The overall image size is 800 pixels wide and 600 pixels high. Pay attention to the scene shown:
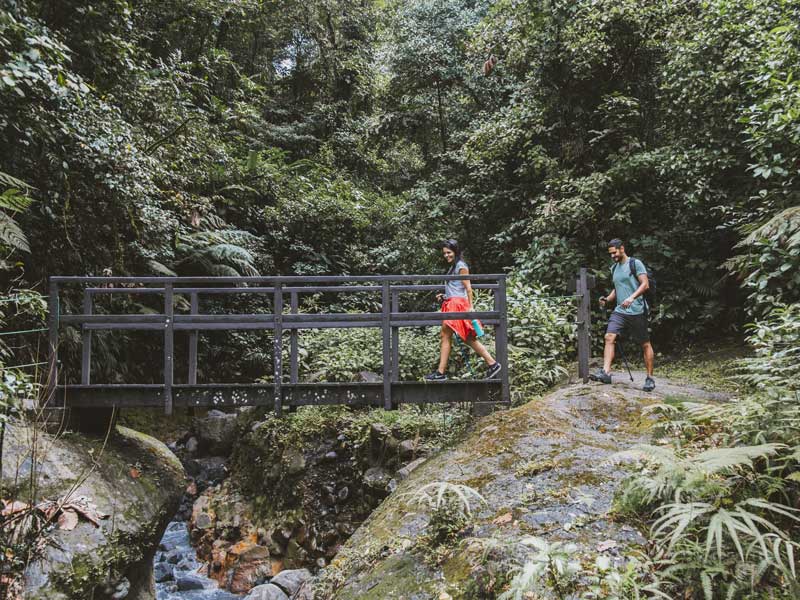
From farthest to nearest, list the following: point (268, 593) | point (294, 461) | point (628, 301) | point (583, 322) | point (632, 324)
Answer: point (294, 461) → point (583, 322) → point (632, 324) → point (628, 301) → point (268, 593)

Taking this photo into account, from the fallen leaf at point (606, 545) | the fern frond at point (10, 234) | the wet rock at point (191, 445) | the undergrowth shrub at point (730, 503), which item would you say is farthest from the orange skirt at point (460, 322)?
the wet rock at point (191, 445)

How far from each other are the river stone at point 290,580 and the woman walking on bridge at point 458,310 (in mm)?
2823

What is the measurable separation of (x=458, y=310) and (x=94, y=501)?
173 inches

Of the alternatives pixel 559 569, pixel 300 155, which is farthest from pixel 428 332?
pixel 300 155

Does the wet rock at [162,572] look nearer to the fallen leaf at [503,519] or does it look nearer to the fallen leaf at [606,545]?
the fallen leaf at [503,519]

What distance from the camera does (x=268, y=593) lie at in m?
5.89

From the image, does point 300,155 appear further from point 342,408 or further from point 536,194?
point 342,408

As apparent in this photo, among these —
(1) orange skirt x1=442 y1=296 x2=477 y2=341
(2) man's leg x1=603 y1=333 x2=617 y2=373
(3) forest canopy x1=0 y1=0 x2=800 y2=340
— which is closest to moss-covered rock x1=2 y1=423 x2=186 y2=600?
(3) forest canopy x1=0 y1=0 x2=800 y2=340

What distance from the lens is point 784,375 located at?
470 cm

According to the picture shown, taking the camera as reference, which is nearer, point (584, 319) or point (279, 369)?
point (279, 369)

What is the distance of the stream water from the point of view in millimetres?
6789

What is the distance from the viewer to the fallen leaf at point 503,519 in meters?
3.68

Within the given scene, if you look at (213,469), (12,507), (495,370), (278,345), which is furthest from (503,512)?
(213,469)

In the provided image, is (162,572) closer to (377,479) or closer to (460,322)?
(377,479)
